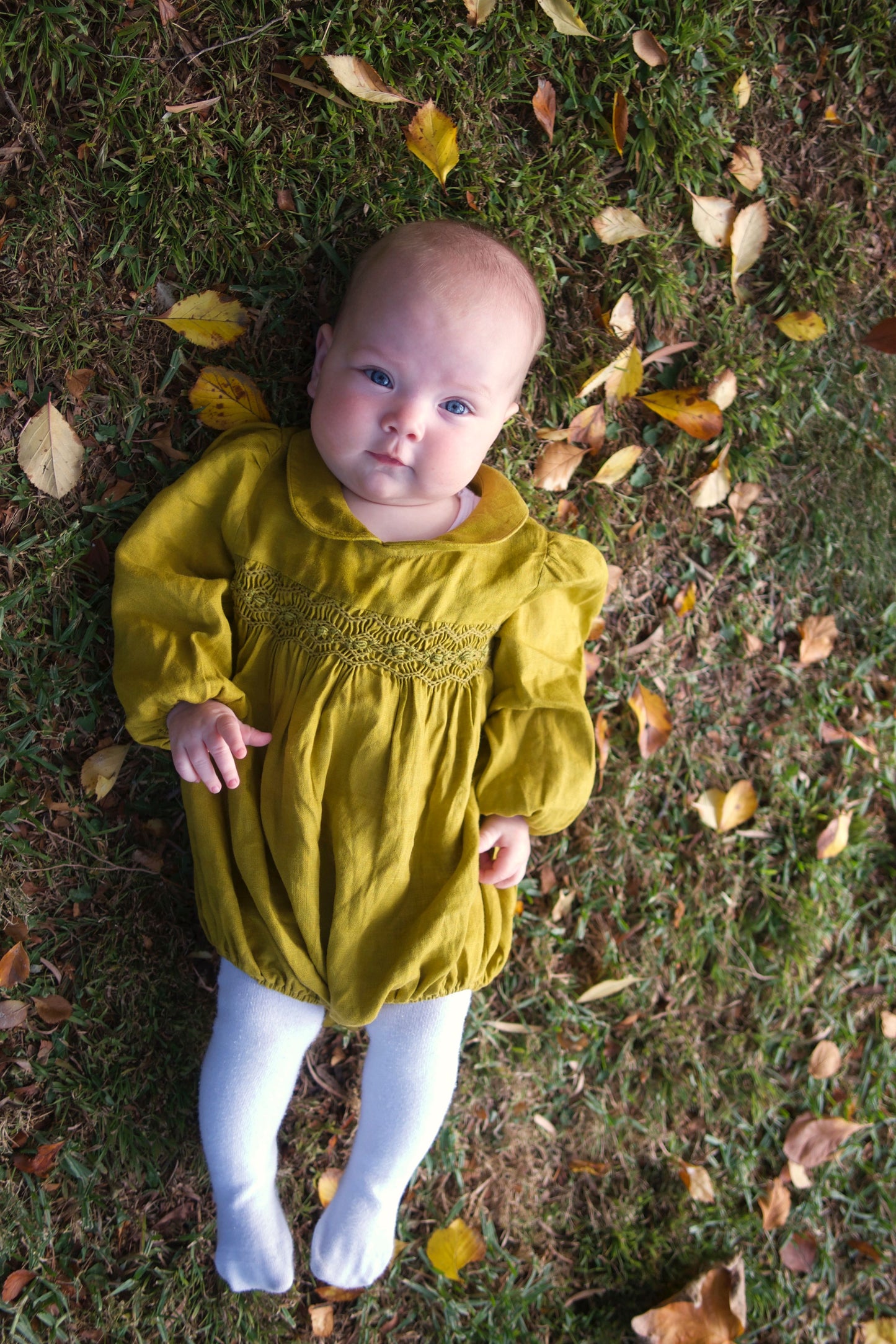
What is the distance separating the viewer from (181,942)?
88.0 inches

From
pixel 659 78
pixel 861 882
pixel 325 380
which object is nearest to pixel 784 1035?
pixel 861 882

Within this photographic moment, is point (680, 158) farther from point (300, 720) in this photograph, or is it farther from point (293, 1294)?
point (293, 1294)

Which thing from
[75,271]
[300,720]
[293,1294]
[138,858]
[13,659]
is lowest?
[293,1294]

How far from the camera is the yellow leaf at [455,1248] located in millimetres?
2371

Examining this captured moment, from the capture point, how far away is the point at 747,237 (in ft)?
8.05

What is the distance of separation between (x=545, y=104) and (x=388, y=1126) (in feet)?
7.98

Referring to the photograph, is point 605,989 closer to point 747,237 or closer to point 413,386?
point 413,386

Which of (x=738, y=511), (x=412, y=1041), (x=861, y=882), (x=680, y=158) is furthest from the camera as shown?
(x=861, y=882)

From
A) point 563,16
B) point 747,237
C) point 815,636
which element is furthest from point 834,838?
point 563,16

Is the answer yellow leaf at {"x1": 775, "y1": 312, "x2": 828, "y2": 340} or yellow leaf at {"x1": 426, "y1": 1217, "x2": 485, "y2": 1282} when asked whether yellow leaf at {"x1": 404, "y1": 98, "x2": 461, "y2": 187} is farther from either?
yellow leaf at {"x1": 426, "y1": 1217, "x2": 485, "y2": 1282}

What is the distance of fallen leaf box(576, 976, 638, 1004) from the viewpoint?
2531 mm

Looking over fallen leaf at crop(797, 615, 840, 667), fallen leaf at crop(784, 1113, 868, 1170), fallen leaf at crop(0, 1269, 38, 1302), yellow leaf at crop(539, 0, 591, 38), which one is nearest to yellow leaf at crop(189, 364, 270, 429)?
yellow leaf at crop(539, 0, 591, 38)

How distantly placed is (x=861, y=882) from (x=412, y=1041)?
1.57 metres

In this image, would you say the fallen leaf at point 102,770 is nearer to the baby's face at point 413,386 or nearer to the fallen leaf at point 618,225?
the baby's face at point 413,386
